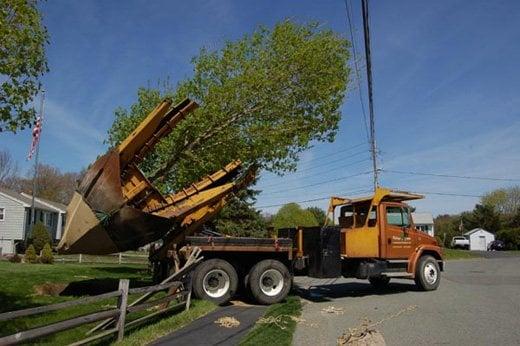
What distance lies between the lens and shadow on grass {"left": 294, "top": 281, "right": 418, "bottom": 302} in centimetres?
1619

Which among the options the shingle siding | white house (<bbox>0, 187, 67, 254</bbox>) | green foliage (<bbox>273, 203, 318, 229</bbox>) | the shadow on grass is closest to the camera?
the shadow on grass

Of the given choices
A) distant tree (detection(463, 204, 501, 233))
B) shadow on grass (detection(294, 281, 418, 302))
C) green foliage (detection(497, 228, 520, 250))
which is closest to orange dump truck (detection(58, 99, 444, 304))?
shadow on grass (detection(294, 281, 418, 302))

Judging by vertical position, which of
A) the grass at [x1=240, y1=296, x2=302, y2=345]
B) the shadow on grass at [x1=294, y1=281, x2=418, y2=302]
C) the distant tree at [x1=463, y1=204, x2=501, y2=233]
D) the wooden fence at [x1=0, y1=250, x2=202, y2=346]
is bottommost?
the grass at [x1=240, y1=296, x2=302, y2=345]

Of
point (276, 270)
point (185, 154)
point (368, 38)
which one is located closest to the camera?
point (368, 38)

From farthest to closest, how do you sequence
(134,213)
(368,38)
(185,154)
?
(185,154), (134,213), (368,38)

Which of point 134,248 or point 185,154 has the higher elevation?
point 185,154

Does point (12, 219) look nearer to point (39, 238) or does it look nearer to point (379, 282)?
point (39, 238)

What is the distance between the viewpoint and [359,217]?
56.3 feet

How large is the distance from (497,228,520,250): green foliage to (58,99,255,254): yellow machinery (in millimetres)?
69793

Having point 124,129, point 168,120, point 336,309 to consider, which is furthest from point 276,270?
point 124,129

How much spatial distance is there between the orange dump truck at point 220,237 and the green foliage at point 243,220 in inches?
712

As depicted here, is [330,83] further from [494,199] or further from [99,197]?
[494,199]

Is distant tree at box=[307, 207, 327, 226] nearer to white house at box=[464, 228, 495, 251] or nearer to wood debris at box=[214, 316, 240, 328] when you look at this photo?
white house at box=[464, 228, 495, 251]

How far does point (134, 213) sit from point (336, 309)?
4928 mm
